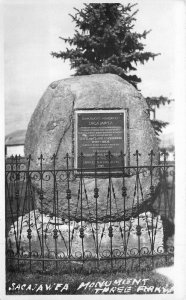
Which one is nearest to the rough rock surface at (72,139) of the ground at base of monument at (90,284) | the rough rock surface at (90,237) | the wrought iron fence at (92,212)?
the wrought iron fence at (92,212)

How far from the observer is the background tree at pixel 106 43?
808 cm

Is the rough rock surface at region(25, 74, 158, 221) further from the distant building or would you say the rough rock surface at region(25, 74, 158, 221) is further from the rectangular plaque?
the distant building

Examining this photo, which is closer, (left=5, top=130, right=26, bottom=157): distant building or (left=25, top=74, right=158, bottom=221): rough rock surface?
(left=25, top=74, right=158, bottom=221): rough rock surface

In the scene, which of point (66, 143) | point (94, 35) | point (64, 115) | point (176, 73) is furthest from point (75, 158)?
point (94, 35)

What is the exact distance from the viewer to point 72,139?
218 inches

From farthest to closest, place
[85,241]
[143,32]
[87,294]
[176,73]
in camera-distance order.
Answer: [143,32], [85,241], [176,73], [87,294]

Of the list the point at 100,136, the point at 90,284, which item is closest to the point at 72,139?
the point at 100,136

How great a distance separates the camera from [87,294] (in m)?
4.77

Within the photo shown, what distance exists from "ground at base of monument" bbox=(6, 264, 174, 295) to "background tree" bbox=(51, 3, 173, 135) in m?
4.77

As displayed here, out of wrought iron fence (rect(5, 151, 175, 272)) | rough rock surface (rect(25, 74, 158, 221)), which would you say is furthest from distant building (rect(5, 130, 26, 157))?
wrought iron fence (rect(5, 151, 175, 272))

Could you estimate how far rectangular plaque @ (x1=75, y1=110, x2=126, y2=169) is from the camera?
17.9ft

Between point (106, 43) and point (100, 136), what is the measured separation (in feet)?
11.7

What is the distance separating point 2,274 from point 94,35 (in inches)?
217

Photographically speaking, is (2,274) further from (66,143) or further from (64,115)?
(64,115)
